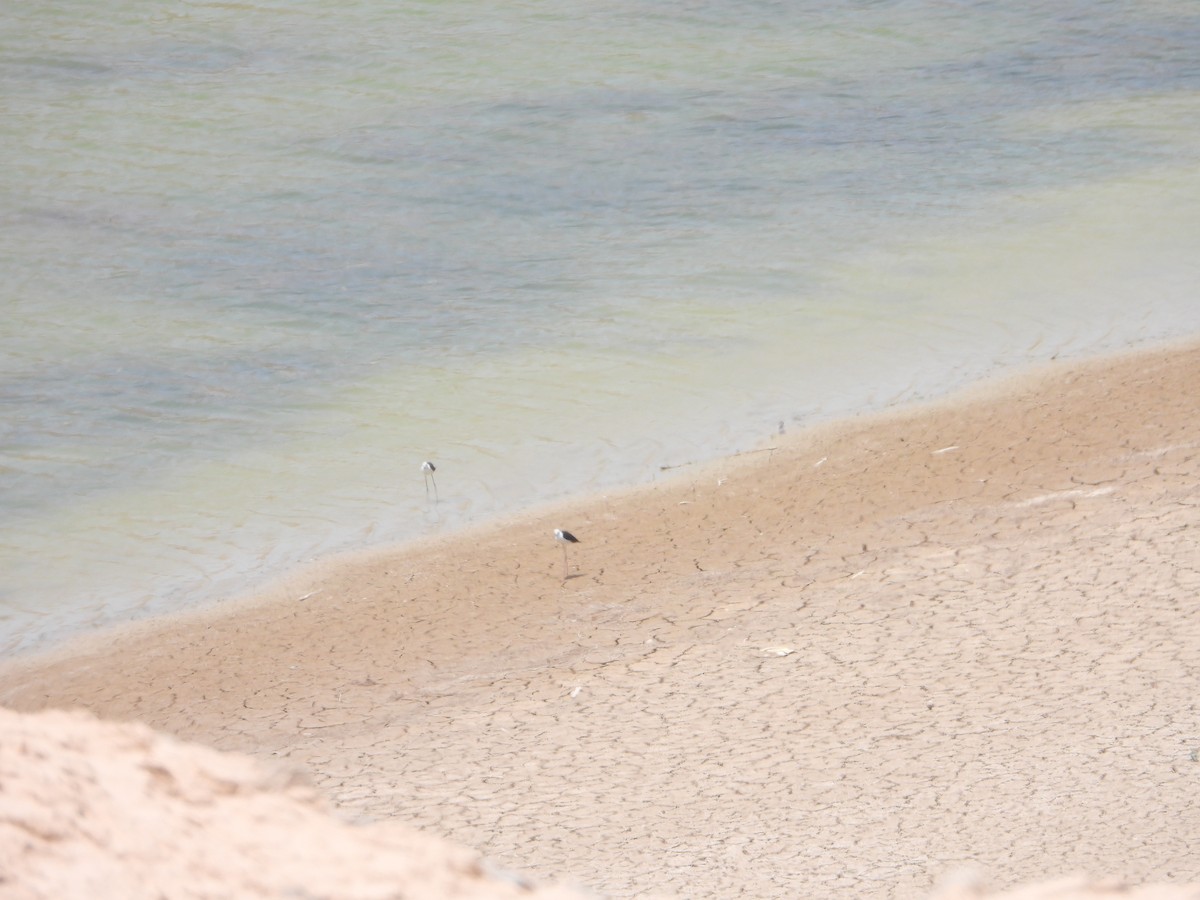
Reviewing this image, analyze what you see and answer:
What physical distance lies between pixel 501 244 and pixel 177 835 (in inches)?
473

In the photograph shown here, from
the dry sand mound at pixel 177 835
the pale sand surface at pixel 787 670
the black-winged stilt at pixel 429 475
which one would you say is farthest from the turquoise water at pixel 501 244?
the dry sand mound at pixel 177 835

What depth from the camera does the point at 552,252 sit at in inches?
532

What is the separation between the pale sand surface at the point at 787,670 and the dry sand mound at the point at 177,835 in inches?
99.2

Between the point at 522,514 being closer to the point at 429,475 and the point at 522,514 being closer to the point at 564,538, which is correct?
the point at 429,475

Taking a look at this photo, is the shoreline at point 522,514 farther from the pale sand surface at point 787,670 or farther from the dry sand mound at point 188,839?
the dry sand mound at point 188,839

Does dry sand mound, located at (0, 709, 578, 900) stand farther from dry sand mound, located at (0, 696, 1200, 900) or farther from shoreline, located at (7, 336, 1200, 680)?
shoreline, located at (7, 336, 1200, 680)

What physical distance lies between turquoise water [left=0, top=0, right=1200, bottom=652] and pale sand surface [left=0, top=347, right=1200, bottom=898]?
2.89 ft

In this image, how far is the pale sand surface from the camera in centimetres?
480

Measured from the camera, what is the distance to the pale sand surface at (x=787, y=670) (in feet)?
15.7

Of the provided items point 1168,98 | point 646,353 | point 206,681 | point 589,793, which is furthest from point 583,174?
point 589,793

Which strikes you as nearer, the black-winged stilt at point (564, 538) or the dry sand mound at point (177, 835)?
the dry sand mound at point (177, 835)

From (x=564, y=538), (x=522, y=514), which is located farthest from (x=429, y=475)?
(x=564, y=538)

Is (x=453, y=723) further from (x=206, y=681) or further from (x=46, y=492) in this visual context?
(x=46, y=492)

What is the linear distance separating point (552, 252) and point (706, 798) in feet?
29.3
